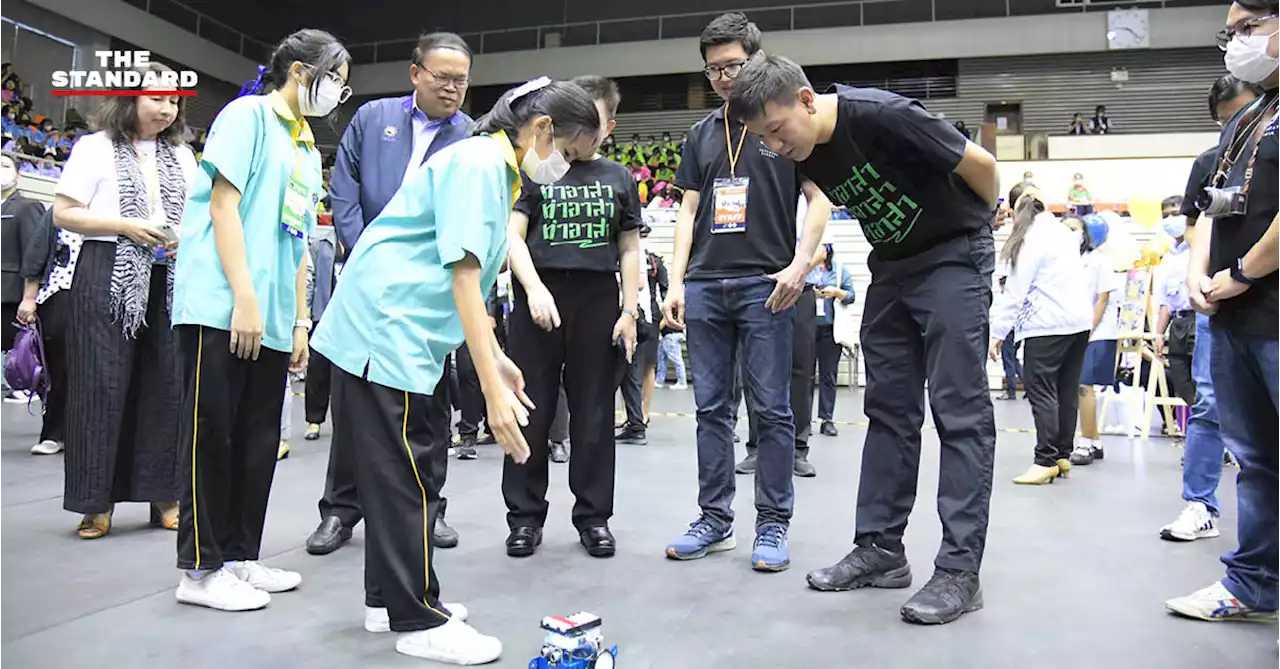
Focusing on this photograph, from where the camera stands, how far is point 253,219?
2.17m

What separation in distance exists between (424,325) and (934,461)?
3665 millimetres

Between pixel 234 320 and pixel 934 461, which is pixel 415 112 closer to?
pixel 234 320

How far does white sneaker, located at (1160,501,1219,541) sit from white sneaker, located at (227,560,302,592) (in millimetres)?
2679

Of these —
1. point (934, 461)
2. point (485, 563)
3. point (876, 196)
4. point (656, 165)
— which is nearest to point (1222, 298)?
point (876, 196)

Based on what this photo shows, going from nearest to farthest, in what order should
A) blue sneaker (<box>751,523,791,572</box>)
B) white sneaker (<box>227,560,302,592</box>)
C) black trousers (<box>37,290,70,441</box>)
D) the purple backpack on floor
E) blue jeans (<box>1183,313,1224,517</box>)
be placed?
1. white sneaker (<box>227,560,302,592</box>)
2. blue sneaker (<box>751,523,791,572</box>)
3. blue jeans (<box>1183,313,1224,517</box>)
4. the purple backpack on floor
5. black trousers (<box>37,290,70,441</box>)

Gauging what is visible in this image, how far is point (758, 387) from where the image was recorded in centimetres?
271

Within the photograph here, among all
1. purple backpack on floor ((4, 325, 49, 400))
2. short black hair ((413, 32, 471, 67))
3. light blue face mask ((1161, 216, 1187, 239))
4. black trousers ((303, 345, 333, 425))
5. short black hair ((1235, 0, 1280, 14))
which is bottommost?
black trousers ((303, 345, 333, 425))

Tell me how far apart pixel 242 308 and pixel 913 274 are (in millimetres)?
1624

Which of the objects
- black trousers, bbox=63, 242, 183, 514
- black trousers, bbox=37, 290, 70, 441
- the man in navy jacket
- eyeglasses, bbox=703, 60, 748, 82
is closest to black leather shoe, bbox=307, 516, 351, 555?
the man in navy jacket

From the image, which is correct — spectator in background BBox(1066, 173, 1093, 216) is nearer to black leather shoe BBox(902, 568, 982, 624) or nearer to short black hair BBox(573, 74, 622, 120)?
short black hair BBox(573, 74, 622, 120)

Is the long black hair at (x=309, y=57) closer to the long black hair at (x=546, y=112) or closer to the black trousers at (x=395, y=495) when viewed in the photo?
the long black hair at (x=546, y=112)

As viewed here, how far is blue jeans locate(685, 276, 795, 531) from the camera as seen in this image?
8.79ft

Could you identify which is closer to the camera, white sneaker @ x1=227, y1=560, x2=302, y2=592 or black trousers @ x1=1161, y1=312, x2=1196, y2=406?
white sneaker @ x1=227, y1=560, x2=302, y2=592

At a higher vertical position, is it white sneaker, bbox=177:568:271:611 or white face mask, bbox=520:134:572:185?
white face mask, bbox=520:134:572:185
